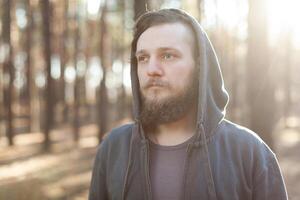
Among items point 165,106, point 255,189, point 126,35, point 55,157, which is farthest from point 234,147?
point 126,35

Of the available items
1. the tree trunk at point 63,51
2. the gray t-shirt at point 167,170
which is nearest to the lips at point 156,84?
the gray t-shirt at point 167,170

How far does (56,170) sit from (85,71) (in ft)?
43.1

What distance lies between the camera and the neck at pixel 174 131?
341 centimetres

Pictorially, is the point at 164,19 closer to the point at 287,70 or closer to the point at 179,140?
the point at 179,140

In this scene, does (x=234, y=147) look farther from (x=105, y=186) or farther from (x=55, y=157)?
(x=55, y=157)

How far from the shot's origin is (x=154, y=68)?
129 inches

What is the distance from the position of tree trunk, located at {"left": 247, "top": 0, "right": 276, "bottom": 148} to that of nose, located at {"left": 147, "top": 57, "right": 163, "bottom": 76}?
24.3 ft

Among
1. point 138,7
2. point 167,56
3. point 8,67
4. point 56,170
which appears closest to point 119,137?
point 167,56

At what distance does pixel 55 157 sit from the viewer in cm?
1834

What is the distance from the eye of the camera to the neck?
3408 millimetres

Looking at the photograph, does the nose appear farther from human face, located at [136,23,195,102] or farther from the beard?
the beard

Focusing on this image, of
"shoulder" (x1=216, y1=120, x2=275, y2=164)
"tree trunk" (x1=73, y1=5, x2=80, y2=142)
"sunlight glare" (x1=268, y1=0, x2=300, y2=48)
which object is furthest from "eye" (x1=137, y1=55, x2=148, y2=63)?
"tree trunk" (x1=73, y1=5, x2=80, y2=142)

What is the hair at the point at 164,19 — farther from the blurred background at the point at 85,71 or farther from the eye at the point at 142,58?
the blurred background at the point at 85,71

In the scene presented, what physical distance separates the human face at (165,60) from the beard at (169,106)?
0.6 inches
